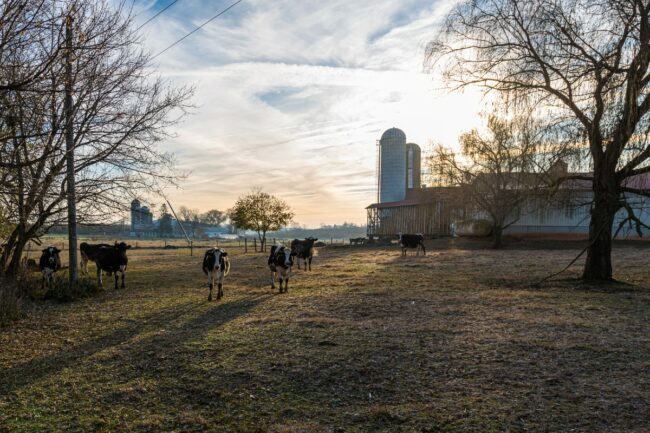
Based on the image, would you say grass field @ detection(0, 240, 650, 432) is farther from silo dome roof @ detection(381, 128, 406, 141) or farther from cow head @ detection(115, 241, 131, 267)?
silo dome roof @ detection(381, 128, 406, 141)

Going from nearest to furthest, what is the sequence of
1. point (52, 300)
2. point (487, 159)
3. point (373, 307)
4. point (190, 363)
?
1. point (190, 363)
2. point (373, 307)
3. point (52, 300)
4. point (487, 159)

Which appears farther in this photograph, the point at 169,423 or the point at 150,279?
the point at 150,279

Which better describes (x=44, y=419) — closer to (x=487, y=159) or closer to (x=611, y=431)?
(x=611, y=431)

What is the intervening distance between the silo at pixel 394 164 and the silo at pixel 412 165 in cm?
83

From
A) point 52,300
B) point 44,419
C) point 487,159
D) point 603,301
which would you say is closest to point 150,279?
point 52,300

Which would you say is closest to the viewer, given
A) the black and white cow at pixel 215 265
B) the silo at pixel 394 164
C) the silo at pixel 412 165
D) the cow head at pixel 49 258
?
the black and white cow at pixel 215 265

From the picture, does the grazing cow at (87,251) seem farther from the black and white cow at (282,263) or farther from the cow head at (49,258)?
the black and white cow at (282,263)

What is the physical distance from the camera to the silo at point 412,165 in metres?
61.8

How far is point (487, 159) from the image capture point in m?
37.1

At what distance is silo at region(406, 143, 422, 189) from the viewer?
203 feet

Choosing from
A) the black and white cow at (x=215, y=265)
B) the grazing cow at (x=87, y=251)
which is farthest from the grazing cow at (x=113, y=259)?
the black and white cow at (x=215, y=265)

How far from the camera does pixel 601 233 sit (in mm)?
14711

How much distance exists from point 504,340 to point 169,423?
541cm

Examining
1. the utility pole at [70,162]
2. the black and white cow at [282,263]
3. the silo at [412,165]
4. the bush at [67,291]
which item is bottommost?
the bush at [67,291]
